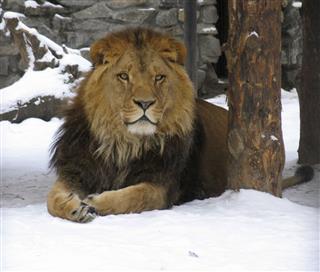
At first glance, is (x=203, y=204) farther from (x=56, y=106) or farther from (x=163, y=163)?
(x=56, y=106)

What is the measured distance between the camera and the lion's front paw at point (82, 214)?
3.91 metres

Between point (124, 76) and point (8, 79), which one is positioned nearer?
point (124, 76)

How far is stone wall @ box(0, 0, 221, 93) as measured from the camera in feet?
30.7

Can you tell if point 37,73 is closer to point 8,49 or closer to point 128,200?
point 8,49

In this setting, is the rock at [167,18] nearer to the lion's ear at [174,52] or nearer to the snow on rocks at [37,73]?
the snow on rocks at [37,73]

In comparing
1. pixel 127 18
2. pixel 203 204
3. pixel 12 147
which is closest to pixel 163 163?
pixel 203 204

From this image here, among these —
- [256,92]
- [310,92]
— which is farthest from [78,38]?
[256,92]

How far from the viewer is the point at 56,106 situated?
344 inches

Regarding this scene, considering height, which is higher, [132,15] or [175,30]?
[132,15]

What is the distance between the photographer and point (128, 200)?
13.6 feet

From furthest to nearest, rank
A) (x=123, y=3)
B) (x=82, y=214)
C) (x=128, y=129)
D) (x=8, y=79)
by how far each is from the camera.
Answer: (x=123, y=3), (x=8, y=79), (x=128, y=129), (x=82, y=214)

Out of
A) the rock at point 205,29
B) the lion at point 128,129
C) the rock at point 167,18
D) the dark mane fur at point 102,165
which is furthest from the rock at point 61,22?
the dark mane fur at point 102,165

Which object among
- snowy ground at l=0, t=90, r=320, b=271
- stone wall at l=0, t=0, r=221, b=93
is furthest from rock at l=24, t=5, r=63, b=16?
snowy ground at l=0, t=90, r=320, b=271

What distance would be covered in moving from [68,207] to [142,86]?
78cm
